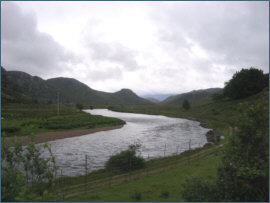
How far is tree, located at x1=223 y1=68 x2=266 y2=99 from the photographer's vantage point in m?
127

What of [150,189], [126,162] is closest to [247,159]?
[150,189]

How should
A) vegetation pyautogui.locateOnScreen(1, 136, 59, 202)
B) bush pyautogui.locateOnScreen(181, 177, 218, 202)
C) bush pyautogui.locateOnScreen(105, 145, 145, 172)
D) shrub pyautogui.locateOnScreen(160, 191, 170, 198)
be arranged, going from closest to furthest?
vegetation pyautogui.locateOnScreen(1, 136, 59, 202) → bush pyautogui.locateOnScreen(181, 177, 218, 202) → shrub pyautogui.locateOnScreen(160, 191, 170, 198) → bush pyautogui.locateOnScreen(105, 145, 145, 172)

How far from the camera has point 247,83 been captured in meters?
128

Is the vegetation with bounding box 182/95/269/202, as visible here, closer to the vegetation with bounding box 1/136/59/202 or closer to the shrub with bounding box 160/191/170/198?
the vegetation with bounding box 1/136/59/202

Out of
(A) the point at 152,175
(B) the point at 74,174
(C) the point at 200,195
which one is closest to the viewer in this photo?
(C) the point at 200,195

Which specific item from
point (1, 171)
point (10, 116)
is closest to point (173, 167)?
point (1, 171)

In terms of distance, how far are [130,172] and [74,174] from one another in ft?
27.1

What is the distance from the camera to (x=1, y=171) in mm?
6695

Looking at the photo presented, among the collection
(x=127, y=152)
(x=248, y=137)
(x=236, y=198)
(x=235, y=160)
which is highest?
(x=248, y=137)

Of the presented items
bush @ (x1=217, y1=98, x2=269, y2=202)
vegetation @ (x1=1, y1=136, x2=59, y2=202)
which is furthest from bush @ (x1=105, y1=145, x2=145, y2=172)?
vegetation @ (x1=1, y1=136, x2=59, y2=202)

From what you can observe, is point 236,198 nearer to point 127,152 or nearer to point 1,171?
point 1,171

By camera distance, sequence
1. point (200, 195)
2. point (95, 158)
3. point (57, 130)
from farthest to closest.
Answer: point (57, 130) → point (95, 158) → point (200, 195)

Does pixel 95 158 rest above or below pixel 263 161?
below

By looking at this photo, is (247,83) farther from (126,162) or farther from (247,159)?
(247,159)
